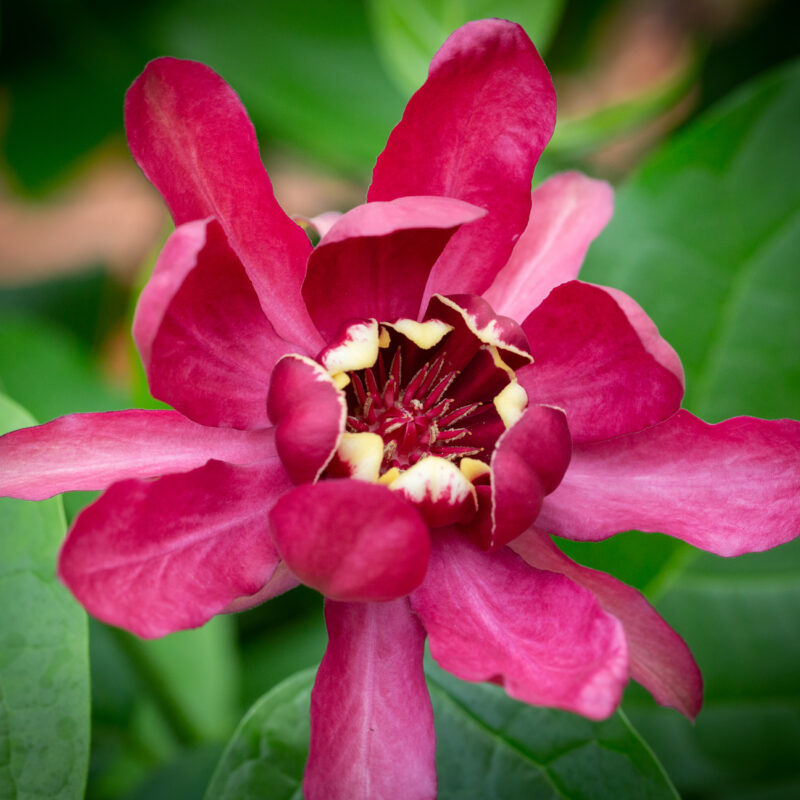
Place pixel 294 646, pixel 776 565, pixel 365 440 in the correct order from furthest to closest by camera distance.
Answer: pixel 294 646, pixel 776 565, pixel 365 440

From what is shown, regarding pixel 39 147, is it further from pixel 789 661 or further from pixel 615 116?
pixel 789 661

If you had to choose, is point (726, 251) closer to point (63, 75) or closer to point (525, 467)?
point (525, 467)

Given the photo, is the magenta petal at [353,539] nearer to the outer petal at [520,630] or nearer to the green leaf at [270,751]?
the outer petal at [520,630]

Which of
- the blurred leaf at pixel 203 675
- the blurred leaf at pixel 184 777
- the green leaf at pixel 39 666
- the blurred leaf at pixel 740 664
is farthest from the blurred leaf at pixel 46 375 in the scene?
the blurred leaf at pixel 740 664

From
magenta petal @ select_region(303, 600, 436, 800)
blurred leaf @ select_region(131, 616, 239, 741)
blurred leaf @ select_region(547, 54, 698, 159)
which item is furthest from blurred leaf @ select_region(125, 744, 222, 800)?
blurred leaf @ select_region(547, 54, 698, 159)

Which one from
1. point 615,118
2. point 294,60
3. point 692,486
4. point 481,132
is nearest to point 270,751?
point 692,486

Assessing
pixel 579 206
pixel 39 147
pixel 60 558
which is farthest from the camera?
A: pixel 39 147

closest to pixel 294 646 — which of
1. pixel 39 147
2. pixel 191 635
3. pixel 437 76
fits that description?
pixel 191 635
